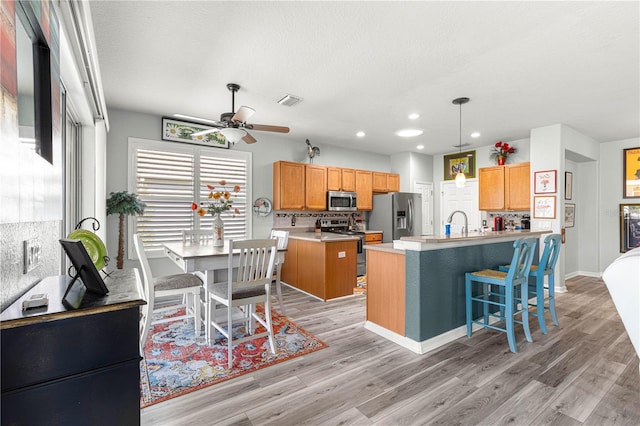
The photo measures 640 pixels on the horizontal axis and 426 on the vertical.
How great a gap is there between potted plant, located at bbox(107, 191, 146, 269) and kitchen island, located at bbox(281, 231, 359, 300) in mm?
2302

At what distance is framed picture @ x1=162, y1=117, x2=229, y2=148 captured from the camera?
4379mm

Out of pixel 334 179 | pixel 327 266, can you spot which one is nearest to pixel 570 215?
pixel 334 179

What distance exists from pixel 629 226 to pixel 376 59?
5.89 m

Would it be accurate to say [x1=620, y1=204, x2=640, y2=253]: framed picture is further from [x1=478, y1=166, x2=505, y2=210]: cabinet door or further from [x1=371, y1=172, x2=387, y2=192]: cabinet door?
[x1=371, y1=172, x2=387, y2=192]: cabinet door

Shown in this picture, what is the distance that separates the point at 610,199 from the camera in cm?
568

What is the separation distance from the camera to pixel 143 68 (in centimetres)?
291

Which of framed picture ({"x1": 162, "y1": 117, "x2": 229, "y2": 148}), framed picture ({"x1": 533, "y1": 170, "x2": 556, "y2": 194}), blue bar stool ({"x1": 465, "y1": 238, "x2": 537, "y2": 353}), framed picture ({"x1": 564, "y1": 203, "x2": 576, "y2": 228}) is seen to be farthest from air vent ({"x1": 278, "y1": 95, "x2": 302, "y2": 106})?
framed picture ({"x1": 564, "y1": 203, "x2": 576, "y2": 228})

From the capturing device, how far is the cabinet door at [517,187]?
17.5ft

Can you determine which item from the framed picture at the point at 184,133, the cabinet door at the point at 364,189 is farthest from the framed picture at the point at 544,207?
the framed picture at the point at 184,133

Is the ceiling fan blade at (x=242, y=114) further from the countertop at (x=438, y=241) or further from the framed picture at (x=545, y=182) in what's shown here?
the framed picture at (x=545, y=182)

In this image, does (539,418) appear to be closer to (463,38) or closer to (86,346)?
(86,346)

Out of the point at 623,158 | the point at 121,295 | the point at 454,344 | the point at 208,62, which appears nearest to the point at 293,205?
the point at 208,62

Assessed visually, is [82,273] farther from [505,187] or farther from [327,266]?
[505,187]

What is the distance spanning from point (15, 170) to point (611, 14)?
3.50m
